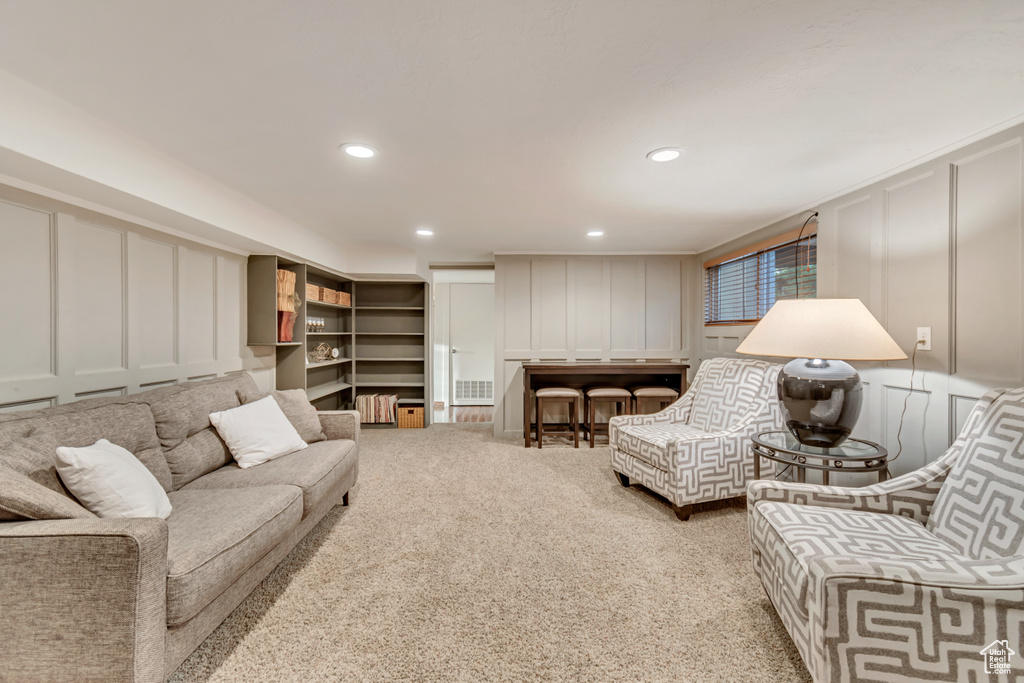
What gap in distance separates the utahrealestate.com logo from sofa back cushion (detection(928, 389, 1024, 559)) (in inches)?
14.8

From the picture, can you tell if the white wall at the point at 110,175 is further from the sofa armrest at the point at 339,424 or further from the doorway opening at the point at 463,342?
the doorway opening at the point at 463,342

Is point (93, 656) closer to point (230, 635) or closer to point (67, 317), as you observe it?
point (230, 635)

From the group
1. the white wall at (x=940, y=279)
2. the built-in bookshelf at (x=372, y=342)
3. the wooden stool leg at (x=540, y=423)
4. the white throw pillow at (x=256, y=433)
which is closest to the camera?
the white wall at (x=940, y=279)

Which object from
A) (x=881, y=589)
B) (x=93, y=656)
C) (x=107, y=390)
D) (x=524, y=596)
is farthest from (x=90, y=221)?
(x=881, y=589)

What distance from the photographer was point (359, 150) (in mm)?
1984

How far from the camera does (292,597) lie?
1740mm

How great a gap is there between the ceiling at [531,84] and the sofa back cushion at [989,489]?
1246 mm

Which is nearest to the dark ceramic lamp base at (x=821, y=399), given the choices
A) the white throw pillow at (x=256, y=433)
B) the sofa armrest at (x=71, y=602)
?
the sofa armrest at (x=71, y=602)

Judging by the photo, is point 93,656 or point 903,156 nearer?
point 93,656

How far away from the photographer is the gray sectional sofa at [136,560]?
1116 mm

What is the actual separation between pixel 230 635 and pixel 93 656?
487mm

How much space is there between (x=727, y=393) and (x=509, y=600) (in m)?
2.18

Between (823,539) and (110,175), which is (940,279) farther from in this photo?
(110,175)

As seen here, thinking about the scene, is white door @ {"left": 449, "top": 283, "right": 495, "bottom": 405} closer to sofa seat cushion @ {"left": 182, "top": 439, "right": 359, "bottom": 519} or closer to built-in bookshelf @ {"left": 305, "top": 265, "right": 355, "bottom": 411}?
built-in bookshelf @ {"left": 305, "top": 265, "right": 355, "bottom": 411}
